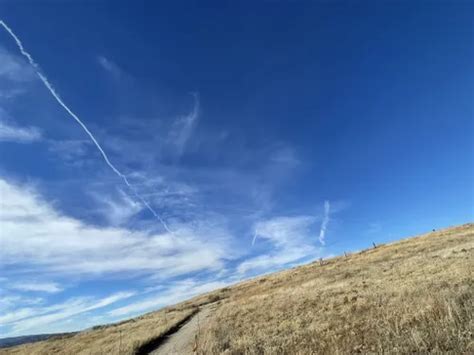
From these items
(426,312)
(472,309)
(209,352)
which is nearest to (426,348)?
(472,309)

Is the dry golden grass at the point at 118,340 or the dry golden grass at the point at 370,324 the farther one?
the dry golden grass at the point at 118,340

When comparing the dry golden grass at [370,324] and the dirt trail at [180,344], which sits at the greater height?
the dirt trail at [180,344]

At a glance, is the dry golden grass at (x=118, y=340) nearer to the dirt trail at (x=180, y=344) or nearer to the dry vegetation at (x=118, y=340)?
the dry vegetation at (x=118, y=340)

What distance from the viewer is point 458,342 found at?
267 inches

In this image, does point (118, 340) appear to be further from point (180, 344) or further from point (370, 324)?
point (370, 324)

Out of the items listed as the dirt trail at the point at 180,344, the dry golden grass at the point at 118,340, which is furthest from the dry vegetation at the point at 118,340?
the dirt trail at the point at 180,344

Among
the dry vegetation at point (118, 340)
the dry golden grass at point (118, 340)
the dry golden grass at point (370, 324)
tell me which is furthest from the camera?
the dry golden grass at point (118, 340)

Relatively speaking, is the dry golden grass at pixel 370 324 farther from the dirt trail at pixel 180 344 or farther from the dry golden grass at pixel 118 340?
the dry golden grass at pixel 118 340

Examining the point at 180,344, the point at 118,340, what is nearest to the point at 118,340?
the point at 118,340

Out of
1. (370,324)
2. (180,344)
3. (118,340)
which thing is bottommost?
(370,324)

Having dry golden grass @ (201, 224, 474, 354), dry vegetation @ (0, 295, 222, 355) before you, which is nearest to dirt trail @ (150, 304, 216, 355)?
dry vegetation @ (0, 295, 222, 355)

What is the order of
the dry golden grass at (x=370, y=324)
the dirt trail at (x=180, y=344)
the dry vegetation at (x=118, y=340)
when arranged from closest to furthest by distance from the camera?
the dry golden grass at (x=370, y=324)
the dirt trail at (x=180, y=344)
the dry vegetation at (x=118, y=340)

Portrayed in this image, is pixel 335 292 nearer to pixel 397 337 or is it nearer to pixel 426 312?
pixel 426 312

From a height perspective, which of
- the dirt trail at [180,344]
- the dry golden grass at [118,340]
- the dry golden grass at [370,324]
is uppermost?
the dry golden grass at [118,340]
